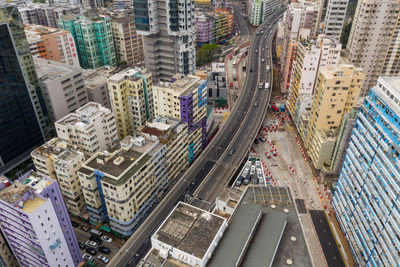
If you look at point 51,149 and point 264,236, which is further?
point 51,149

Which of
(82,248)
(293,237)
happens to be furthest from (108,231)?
(293,237)

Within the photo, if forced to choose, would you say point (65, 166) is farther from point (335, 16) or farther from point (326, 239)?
point (335, 16)

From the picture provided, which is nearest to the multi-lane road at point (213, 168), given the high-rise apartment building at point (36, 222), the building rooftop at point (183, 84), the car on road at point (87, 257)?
the car on road at point (87, 257)

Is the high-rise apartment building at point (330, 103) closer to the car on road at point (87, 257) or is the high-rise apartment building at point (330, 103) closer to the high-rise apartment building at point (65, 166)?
the high-rise apartment building at point (65, 166)

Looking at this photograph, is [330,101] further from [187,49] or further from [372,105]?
[187,49]

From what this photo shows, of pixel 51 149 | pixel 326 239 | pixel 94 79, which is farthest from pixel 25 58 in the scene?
pixel 326 239
